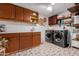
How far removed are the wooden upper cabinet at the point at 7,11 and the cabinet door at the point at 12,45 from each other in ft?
1.96

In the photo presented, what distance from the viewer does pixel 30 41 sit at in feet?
9.90

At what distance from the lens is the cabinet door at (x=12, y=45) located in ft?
7.62

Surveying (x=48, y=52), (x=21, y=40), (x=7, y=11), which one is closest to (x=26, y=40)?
(x=21, y=40)

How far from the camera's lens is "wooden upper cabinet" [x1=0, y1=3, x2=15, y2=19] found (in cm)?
244

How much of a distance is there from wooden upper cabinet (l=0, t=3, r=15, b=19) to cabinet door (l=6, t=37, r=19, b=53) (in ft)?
1.96

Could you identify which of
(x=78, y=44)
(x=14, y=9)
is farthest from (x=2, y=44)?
(x=78, y=44)

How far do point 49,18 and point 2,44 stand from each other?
3.88ft

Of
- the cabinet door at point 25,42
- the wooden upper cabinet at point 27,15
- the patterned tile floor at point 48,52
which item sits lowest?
the patterned tile floor at point 48,52

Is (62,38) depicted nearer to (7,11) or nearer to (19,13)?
(19,13)

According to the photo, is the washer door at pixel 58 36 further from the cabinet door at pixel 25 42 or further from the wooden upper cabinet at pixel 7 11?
the wooden upper cabinet at pixel 7 11

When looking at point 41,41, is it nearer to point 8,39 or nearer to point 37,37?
point 37,37

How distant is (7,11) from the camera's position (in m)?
2.54

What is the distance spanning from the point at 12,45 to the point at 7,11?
0.87m

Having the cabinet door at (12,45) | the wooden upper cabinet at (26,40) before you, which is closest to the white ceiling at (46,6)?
the wooden upper cabinet at (26,40)
